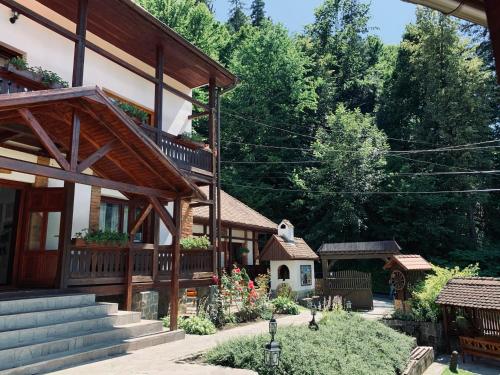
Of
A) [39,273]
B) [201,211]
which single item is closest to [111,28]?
[39,273]

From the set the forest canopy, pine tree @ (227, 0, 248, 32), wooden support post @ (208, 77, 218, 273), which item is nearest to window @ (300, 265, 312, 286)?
the forest canopy

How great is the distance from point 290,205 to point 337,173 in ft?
16.7

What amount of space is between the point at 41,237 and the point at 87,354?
4722 mm

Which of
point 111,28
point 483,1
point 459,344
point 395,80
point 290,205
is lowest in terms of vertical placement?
point 459,344

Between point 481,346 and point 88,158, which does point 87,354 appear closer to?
point 88,158

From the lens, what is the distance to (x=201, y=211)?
62.2 feet

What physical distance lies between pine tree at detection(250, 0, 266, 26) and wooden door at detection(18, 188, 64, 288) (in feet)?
139

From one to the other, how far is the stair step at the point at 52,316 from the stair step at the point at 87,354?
952mm

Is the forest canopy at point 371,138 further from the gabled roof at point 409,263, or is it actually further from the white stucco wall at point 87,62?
the white stucco wall at point 87,62

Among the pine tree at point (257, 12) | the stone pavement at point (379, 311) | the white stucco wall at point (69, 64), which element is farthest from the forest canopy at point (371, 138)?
the white stucco wall at point (69, 64)

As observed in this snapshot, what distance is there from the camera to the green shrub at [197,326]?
10641 mm

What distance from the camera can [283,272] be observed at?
21.1 metres

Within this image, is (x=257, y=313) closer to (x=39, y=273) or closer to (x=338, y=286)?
(x=39, y=273)

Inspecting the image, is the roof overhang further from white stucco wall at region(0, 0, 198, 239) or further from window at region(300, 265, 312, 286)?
window at region(300, 265, 312, 286)
